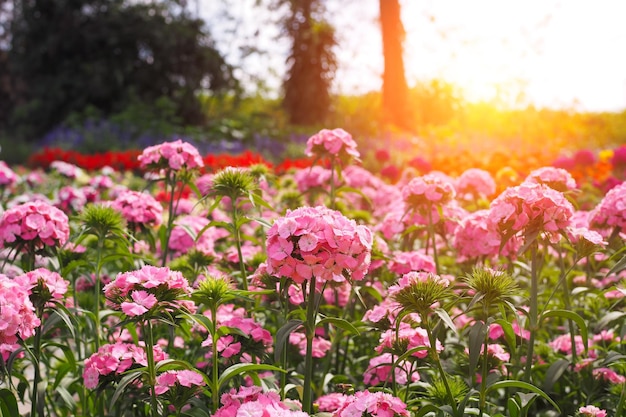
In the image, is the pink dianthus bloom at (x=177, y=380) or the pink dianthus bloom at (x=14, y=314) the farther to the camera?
the pink dianthus bloom at (x=177, y=380)

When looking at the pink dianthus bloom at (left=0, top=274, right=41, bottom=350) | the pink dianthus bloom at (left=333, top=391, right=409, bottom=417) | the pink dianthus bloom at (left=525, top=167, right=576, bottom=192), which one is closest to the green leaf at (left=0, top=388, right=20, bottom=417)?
the pink dianthus bloom at (left=0, top=274, right=41, bottom=350)

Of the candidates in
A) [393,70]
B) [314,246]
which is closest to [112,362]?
[314,246]

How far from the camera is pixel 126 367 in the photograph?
209cm

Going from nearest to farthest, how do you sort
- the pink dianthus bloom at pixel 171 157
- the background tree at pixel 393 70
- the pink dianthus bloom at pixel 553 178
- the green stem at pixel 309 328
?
the green stem at pixel 309 328 < the pink dianthus bloom at pixel 553 178 < the pink dianthus bloom at pixel 171 157 < the background tree at pixel 393 70

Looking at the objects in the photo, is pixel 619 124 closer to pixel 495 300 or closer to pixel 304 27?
pixel 304 27

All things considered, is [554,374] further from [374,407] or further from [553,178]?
[374,407]

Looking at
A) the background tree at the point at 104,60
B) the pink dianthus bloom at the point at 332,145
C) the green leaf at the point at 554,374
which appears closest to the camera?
the green leaf at the point at 554,374

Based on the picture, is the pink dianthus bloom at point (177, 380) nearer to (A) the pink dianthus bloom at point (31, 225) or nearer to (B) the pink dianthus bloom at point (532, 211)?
(A) the pink dianthus bloom at point (31, 225)

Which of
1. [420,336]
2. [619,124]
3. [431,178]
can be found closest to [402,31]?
[619,124]

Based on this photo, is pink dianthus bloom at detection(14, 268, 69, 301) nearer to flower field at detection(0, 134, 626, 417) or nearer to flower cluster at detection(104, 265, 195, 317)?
flower field at detection(0, 134, 626, 417)

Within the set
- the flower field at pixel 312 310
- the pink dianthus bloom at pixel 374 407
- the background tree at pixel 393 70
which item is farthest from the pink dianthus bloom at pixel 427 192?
the background tree at pixel 393 70

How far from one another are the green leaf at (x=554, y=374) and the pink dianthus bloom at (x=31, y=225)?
1894 millimetres

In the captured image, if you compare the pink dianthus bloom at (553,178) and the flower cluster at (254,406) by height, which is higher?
the pink dianthus bloom at (553,178)

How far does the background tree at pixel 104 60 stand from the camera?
48.9 ft
